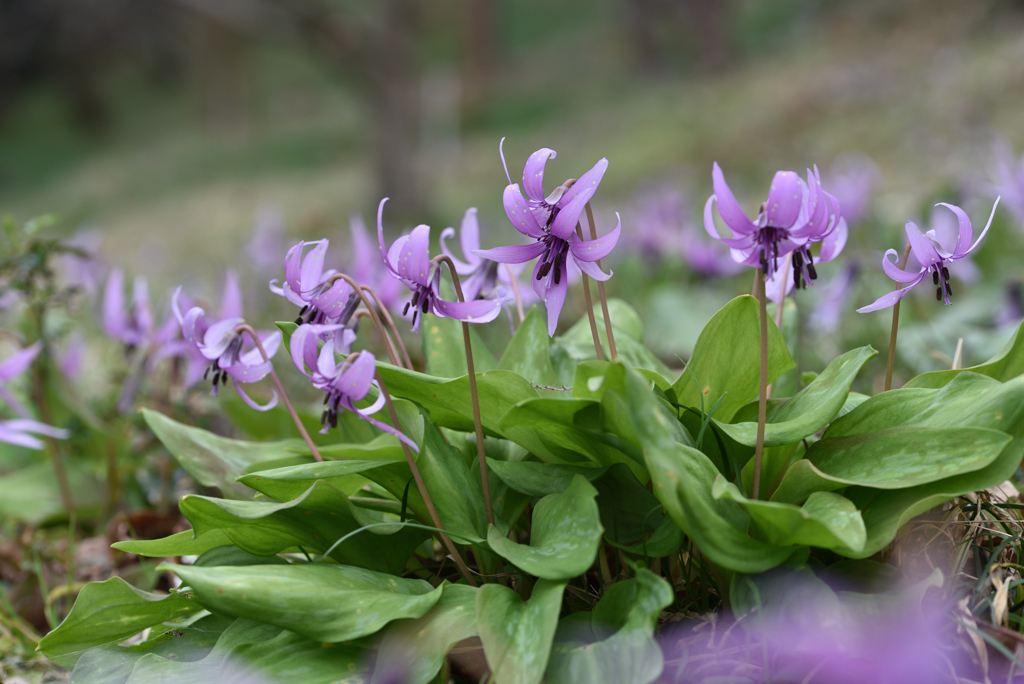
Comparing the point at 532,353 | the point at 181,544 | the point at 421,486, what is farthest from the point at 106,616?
the point at 532,353

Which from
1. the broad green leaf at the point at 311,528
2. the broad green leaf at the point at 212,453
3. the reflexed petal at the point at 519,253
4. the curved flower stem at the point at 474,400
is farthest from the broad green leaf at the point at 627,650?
the broad green leaf at the point at 212,453

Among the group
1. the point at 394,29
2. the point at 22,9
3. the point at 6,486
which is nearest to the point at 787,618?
the point at 6,486

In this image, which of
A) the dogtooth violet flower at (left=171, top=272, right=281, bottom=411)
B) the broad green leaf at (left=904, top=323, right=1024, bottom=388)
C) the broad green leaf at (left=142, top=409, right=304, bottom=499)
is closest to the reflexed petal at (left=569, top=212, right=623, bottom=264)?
the dogtooth violet flower at (left=171, top=272, right=281, bottom=411)

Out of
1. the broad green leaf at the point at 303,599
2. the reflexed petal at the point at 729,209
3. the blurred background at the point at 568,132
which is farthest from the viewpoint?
the blurred background at the point at 568,132

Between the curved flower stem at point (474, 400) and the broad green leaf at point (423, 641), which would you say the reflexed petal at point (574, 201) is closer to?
the curved flower stem at point (474, 400)

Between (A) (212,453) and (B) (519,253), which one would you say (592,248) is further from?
(A) (212,453)

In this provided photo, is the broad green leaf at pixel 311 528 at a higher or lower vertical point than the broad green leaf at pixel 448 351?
lower
